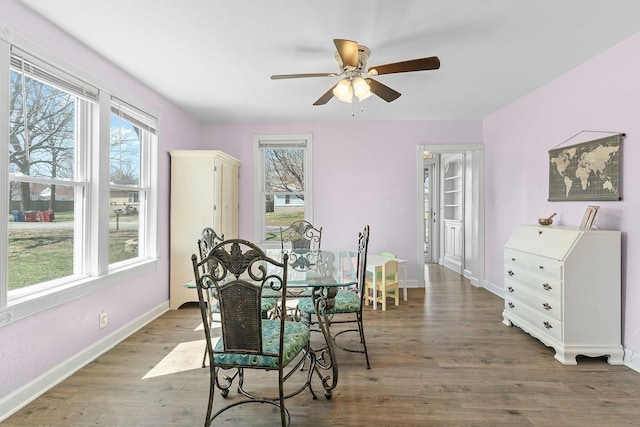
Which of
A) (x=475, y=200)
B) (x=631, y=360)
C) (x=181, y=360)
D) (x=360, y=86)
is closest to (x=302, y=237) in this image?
(x=181, y=360)

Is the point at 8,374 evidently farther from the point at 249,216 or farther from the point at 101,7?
the point at 249,216

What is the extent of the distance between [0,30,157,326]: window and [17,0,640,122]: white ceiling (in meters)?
0.42

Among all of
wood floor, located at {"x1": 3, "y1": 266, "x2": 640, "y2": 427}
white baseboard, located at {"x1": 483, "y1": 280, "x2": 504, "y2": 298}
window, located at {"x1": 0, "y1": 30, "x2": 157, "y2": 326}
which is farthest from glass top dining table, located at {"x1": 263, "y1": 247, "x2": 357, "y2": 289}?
white baseboard, located at {"x1": 483, "y1": 280, "x2": 504, "y2": 298}

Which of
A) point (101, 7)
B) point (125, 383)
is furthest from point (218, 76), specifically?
point (125, 383)

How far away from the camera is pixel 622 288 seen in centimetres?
262

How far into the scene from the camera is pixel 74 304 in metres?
2.49

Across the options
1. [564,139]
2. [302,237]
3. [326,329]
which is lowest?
[326,329]

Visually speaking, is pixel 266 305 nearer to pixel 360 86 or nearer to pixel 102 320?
pixel 102 320

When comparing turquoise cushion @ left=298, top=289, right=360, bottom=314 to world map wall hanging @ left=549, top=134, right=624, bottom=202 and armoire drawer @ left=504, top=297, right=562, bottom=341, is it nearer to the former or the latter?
armoire drawer @ left=504, top=297, right=562, bottom=341

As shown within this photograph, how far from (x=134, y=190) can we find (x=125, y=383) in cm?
190

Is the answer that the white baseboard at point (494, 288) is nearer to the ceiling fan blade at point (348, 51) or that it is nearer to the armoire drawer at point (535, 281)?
the armoire drawer at point (535, 281)

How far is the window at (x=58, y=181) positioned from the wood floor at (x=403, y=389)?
2.14ft

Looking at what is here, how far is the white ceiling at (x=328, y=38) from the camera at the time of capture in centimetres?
214

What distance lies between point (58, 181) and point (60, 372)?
135 centimetres
